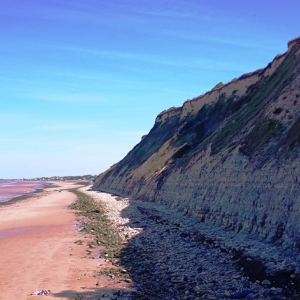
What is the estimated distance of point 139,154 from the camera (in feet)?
234

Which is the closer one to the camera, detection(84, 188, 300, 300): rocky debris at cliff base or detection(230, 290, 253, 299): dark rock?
detection(230, 290, 253, 299): dark rock

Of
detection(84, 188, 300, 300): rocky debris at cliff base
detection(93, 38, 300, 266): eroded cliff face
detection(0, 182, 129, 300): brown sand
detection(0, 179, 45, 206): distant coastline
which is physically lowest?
detection(0, 179, 45, 206): distant coastline

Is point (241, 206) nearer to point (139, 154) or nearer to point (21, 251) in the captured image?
point (21, 251)

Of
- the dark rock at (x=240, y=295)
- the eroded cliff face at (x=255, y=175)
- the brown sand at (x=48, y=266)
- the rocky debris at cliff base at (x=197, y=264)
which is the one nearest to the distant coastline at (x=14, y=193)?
the brown sand at (x=48, y=266)

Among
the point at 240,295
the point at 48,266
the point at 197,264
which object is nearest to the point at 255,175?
the point at 197,264

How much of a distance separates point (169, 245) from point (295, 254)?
7281mm

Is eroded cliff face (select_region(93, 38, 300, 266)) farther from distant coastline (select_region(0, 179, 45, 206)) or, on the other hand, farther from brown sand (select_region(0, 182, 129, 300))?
distant coastline (select_region(0, 179, 45, 206))

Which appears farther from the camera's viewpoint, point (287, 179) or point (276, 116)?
point (276, 116)

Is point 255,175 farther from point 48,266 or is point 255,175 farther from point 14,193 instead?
point 14,193

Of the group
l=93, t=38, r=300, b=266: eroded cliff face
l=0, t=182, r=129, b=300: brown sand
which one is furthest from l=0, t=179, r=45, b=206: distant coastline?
l=93, t=38, r=300, b=266: eroded cliff face

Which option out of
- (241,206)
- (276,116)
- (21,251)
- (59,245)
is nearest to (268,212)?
(241,206)

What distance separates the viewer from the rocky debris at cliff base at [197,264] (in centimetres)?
1101

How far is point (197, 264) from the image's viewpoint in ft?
46.9

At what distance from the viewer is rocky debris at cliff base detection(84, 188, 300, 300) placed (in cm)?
1101
